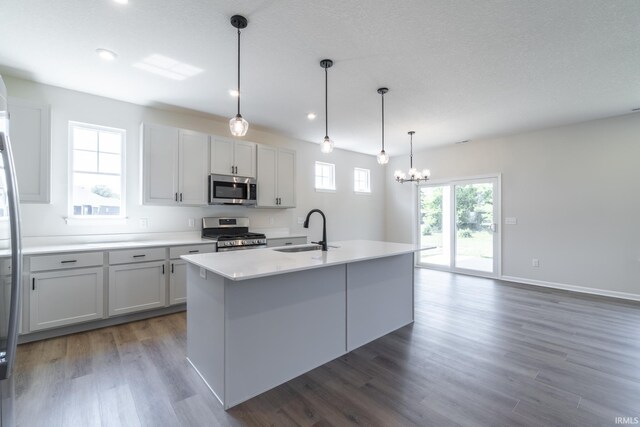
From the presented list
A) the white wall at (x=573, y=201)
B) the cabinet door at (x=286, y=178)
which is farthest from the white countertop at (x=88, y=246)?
the white wall at (x=573, y=201)

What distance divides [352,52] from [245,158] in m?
2.46

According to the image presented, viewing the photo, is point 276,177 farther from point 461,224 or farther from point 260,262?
A: point 461,224

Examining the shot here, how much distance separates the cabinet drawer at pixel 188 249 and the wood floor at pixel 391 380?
800mm

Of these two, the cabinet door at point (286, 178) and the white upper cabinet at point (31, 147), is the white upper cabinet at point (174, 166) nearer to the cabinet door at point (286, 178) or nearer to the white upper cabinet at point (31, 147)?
the white upper cabinet at point (31, 147)

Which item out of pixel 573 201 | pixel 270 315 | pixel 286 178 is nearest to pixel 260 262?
pixel 270 315

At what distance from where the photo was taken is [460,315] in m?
3.58

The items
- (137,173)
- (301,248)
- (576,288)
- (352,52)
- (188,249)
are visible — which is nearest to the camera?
(352,52)

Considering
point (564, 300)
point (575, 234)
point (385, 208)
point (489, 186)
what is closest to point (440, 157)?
point (489, 186)

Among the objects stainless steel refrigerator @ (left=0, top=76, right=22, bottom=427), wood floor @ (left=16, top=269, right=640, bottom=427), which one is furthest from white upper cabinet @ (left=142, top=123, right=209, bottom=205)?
stainless steel refrigerator @ (left=0, top=76, right=22, bottom=427)

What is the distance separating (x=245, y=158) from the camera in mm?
4492

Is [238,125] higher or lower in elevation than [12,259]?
higher

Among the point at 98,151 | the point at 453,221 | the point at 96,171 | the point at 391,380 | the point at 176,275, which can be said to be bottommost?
the point at 391,380

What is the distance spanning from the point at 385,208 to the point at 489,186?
2.47 meters

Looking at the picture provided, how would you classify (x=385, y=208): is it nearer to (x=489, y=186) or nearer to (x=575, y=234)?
(x=489, y=186)
